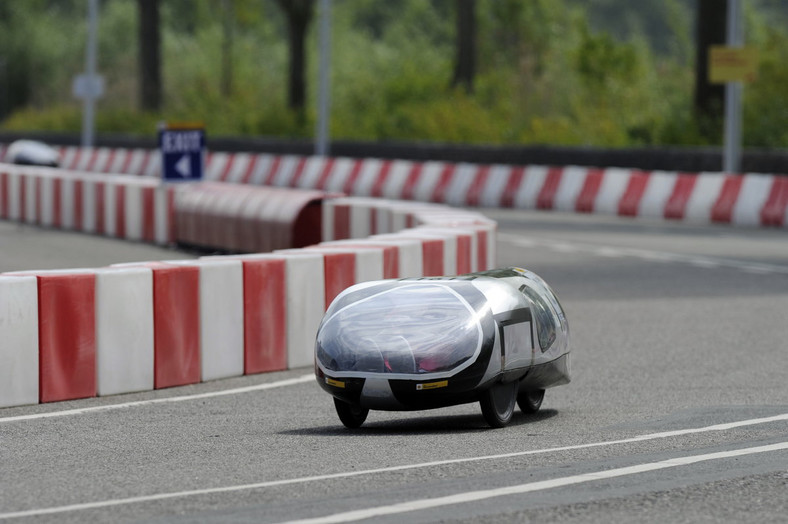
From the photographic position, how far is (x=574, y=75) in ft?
152

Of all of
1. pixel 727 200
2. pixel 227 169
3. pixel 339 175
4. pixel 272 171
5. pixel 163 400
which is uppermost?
pixel 163 400

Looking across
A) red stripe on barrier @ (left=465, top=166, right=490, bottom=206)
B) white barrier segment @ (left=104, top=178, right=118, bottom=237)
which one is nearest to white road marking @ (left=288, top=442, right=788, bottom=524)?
white barrier segment @ (left=104, top=178, right=118, bottom=237)

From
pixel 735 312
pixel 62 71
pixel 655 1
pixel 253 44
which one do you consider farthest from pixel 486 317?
pixel 655 1

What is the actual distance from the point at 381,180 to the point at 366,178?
39cm

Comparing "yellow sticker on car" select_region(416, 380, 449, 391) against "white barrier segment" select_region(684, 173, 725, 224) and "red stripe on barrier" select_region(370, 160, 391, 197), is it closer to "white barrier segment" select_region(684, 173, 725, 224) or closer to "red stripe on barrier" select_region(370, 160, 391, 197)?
"white barrier segment" select_region(684, 173, 725, 224)

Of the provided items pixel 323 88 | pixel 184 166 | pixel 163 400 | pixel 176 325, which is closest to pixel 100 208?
pixel 184 166

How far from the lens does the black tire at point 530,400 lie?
9742 millimetres

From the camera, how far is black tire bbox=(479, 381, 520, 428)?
29.8 feet

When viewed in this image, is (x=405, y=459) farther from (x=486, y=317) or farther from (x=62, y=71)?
(x=62, y=71)

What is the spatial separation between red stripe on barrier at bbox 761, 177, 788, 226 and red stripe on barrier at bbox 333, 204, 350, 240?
846cm

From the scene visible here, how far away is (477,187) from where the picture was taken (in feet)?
99.2

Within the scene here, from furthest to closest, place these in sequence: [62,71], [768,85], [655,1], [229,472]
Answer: [655,1]
[62,71]
[768,85]
[229,472]

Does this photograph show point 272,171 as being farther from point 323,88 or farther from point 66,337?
point 66,337

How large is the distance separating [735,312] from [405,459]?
24.7ft
